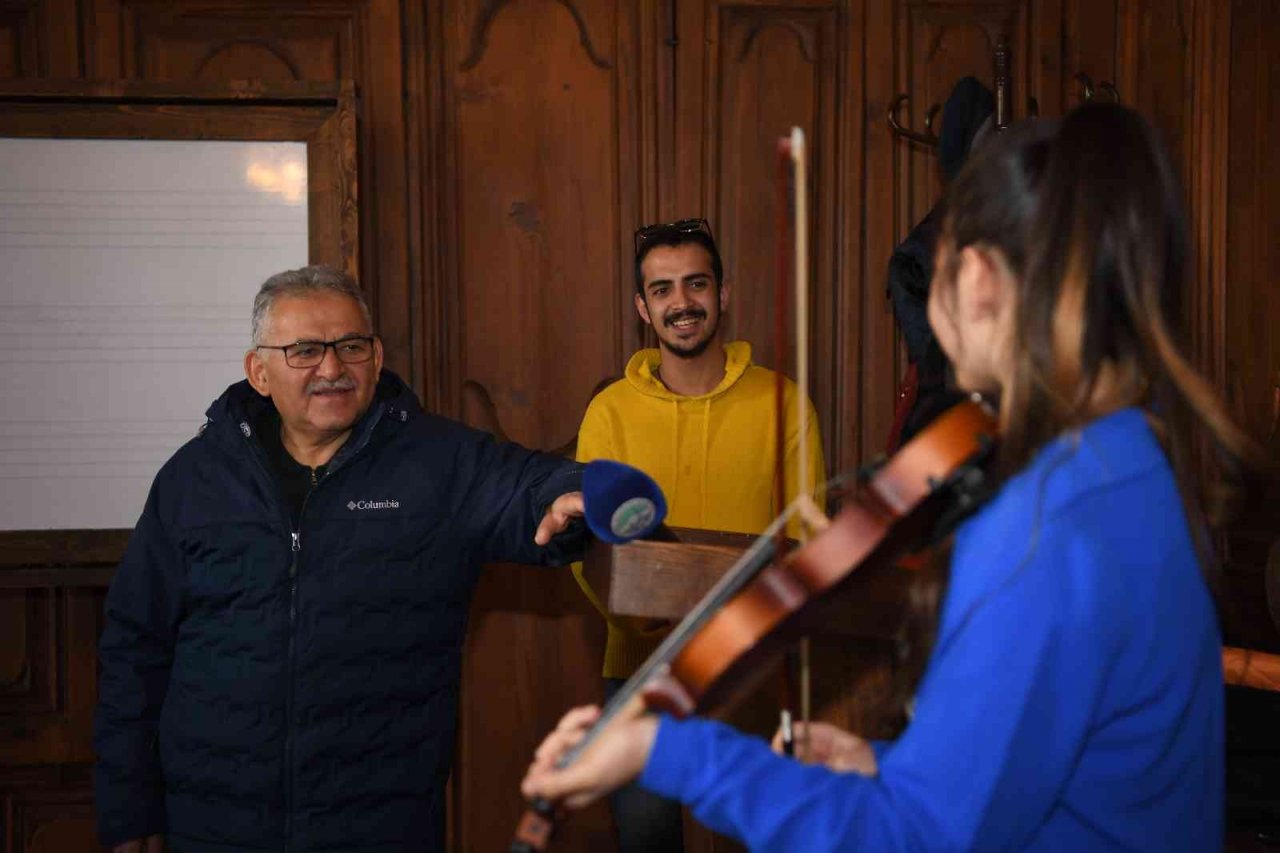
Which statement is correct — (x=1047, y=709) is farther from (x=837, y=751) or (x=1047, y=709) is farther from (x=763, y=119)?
(x=763, y=119)

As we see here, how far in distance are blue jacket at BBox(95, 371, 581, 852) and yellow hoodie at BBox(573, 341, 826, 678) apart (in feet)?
1.77

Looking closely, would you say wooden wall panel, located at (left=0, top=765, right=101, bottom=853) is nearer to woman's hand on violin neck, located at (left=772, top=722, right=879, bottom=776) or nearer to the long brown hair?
woman's hand on violin neck, located at (left=772, top=722, right=879, bottom=776)

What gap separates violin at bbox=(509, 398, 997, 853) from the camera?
0.99 metres

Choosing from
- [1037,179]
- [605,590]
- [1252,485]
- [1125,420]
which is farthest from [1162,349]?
[605,590]

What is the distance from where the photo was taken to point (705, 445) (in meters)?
2.72

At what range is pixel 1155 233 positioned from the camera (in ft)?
3.20

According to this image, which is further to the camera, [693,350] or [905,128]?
[905,128]

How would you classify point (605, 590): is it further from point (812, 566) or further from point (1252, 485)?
point (1252, 485)

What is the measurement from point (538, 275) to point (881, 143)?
3.32 ft

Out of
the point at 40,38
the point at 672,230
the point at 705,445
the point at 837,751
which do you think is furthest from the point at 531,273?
the point at 837,751

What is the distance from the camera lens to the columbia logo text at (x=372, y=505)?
6.94 ft

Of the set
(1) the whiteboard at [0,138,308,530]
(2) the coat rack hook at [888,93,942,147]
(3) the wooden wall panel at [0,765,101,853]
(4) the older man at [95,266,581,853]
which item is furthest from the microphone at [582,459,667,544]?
(3) the wooden wall panel at [0,765,101,853]

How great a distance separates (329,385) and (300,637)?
448 millimetres

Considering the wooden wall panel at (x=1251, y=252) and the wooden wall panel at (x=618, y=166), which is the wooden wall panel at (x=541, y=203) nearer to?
the wooden wall panel at (x=618, y=166)
